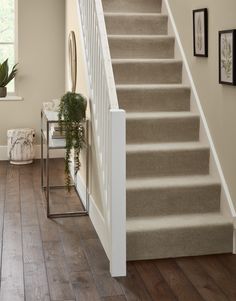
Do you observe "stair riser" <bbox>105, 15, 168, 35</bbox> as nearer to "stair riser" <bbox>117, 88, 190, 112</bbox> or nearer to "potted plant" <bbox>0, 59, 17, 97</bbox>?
"stair riser" <bbox>117, 88, 190, 112</bbox>

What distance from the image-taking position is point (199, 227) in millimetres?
3652

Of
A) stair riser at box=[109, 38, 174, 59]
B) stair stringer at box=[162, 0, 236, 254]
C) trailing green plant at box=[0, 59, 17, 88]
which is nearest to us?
stair stringer at box=[162, 0, 236, 254]

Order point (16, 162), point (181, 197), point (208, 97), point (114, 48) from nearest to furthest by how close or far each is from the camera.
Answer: point (181, 197) → point (208, 97) → point (114, 48) → point (16, 162)

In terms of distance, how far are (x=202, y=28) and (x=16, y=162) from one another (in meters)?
3.49

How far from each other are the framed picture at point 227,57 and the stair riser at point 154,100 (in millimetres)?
700

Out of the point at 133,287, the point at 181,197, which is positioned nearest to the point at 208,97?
the point at 181,197

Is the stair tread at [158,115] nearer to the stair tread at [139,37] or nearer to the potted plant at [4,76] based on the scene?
the stair tread at [139,37]

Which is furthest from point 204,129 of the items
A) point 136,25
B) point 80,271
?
point 80,271

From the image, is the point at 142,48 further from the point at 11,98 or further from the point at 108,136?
the point at 11,98

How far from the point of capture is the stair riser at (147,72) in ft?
15.1

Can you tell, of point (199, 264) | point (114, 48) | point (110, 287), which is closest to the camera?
point (110, 287)

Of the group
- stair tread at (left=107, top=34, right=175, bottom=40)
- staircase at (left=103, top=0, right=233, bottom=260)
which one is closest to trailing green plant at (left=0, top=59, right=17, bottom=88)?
staircase at (left=103, top=0, right=233, bottom=260)

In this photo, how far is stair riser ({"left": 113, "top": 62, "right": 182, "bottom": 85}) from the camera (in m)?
4.61

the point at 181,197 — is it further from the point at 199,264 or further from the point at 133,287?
the point at 133,287
